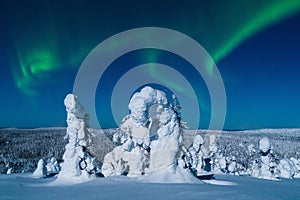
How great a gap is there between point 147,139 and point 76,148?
4.49 meters

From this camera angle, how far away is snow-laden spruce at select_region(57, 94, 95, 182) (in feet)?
61.4

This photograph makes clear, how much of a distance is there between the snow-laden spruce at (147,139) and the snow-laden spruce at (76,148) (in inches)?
78.1

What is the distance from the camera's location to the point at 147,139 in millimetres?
19812

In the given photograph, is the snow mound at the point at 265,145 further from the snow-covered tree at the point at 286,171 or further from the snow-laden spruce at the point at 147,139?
the snow-laden spruce at the point at 147,139

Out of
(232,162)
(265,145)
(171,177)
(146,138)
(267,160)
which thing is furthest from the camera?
(232,162)

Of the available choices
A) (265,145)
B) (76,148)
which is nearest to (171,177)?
(76,148)

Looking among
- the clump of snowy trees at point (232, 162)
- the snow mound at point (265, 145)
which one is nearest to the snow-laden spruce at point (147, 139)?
the clump of snowy trees at point (232, 162)

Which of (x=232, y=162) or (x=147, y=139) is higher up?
(x=147, y=139)

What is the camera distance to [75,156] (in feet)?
62.1

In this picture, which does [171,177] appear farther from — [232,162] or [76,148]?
[232,162]

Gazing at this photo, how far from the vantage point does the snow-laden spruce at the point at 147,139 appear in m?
18.1

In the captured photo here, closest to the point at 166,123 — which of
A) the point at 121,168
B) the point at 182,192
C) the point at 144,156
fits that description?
the point at 144,156

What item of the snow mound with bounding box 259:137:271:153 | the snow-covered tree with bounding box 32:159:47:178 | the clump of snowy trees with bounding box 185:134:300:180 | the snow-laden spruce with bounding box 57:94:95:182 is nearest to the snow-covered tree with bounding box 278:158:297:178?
the clump of snowy trees with bounding box 185:134:300:180

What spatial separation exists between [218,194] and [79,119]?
10.8m
